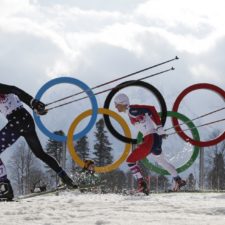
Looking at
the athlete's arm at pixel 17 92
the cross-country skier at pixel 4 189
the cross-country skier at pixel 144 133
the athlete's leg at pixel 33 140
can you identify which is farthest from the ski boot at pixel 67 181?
the cross-country skier at pixel 144 133

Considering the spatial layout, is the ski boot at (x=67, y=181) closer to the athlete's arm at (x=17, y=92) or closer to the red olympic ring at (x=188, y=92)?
the athlete's arm at (x=17, y=92)

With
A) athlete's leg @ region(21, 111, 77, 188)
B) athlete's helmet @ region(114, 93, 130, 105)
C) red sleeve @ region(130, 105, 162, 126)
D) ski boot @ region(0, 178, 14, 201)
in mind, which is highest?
athlete's helmet @ region(114, 93, 130, 105)

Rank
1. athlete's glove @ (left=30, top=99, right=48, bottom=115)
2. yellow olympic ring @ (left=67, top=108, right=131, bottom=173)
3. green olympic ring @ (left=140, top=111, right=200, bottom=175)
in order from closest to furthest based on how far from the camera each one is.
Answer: athlete's glove @ (left=30, top=99, right=48, bottom=115), yellow olympic ring @ (left=67, top=108, right=131, bottom=173), green olympic ring @ (left=140, top=111, right=200, bottom=175)

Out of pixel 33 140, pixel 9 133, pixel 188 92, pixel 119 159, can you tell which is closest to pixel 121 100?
pixel 119 159

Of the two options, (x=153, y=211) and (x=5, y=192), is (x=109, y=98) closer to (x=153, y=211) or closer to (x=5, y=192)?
(x=5, y=192)

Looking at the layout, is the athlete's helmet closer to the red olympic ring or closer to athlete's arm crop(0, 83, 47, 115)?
the red olympic ring

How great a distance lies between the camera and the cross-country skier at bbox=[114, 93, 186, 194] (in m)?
13.7

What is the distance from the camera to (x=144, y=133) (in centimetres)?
1393

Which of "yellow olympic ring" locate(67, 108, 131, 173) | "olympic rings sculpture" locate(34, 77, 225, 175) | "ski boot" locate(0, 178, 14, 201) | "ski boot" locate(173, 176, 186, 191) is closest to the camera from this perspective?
"ski boot" locate(0, 178, 14, 201)

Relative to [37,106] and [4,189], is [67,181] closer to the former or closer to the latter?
[4,189]

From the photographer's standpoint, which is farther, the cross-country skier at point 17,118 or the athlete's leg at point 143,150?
the athlete's leg at point 143,150

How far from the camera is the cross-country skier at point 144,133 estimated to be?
44.9 feet

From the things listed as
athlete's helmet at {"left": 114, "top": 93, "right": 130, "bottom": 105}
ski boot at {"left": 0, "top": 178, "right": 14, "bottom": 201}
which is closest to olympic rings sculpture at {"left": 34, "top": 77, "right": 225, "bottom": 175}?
athlete's helmet at {"left": 114, "top": 93, "right": 130, "bottom": 105}

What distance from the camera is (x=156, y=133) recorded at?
1379 cm
